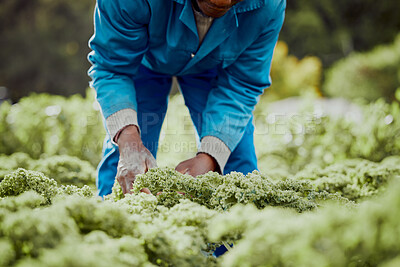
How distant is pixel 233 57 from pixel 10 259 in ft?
4.50

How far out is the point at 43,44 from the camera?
1190 centimetres

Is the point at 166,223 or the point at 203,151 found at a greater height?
the point at 203,151

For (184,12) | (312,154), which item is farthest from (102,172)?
(312,154)

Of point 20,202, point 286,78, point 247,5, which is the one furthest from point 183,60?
point 286,78

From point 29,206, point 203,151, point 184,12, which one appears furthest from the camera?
point 203,151

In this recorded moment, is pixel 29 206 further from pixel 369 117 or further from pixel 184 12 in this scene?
pixel 369 117

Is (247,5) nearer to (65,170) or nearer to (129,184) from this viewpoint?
(129,184)

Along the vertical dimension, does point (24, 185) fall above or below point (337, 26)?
below

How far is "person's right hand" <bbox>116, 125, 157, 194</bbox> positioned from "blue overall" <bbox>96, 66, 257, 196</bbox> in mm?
278

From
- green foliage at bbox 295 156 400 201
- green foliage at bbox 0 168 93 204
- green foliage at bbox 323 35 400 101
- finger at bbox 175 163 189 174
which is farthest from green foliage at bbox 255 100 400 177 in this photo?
green foliage at bbox 323 35 400 101

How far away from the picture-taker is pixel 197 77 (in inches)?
91.4

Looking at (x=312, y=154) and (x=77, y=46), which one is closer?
(x=312, y=154)

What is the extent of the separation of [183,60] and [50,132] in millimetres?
2175

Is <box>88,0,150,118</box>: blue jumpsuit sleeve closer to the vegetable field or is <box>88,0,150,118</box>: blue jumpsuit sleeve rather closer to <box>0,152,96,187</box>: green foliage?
the vegetable field
